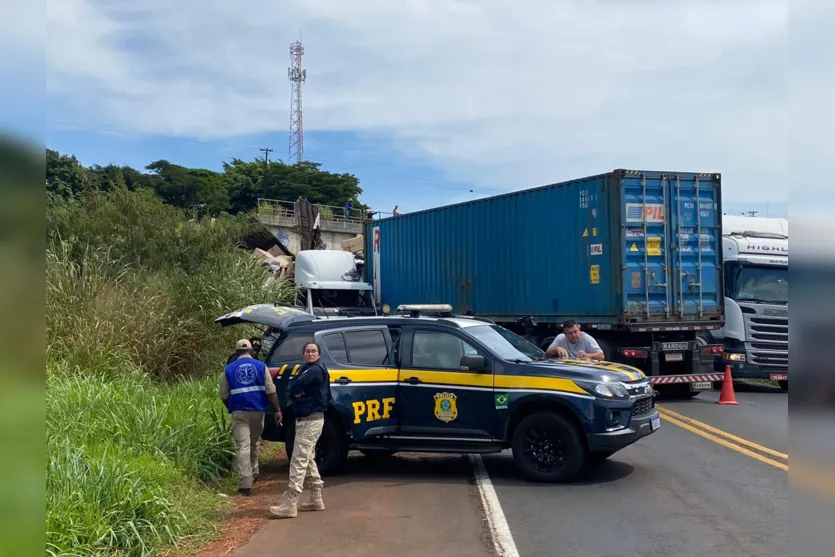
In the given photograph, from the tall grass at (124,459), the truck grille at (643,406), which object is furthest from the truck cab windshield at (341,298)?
the truck grille at (643,406)

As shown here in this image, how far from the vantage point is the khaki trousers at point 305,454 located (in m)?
6.84

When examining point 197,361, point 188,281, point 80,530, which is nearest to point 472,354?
point 80,530

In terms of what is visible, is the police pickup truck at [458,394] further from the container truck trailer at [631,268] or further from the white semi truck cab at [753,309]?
the white semi truck cab at [753,309]

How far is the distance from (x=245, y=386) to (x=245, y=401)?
167 millimetres

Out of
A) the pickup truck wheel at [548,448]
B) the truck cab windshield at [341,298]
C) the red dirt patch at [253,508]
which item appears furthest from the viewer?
the truck cab windshield at [341,298]

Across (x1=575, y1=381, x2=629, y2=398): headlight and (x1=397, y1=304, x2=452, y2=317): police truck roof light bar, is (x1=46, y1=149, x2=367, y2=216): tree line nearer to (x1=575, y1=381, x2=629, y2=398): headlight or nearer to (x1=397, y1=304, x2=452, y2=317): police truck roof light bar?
(x1=397, y1=304, x2=452, y2=317): police truck roof light bar

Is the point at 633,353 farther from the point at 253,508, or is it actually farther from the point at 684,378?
the point at 253,508

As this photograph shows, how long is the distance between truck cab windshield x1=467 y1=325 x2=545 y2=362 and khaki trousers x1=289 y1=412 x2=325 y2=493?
7.26ft

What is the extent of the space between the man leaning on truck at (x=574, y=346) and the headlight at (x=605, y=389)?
1.80 metres

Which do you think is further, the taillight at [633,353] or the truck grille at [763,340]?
the truck grille at [763,340]

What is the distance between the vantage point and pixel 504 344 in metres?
8.49

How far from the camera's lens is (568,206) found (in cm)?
1463
